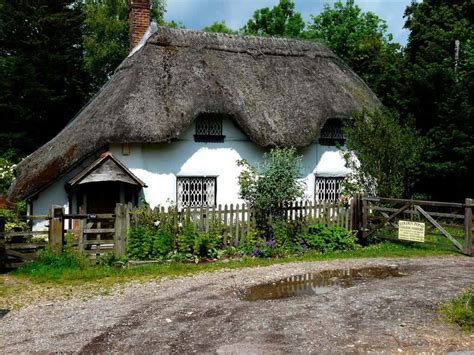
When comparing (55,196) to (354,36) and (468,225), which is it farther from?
(354,36)

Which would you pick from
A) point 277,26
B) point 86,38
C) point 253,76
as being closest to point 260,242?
point 253,76

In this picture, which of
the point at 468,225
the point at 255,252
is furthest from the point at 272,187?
the point at 468,225

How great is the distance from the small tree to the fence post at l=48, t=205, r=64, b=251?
497cm

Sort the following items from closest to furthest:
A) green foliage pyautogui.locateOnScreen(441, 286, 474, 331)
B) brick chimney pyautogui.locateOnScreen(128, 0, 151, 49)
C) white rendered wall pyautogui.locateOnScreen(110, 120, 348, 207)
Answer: green foliage pyautogui.locateOnScreen(441, 286, 474, 331) < white rendered wall pyautogui.locateOnScreen(110, 120, 348, 207) < brick chimney pyautogui.locateOnScreen(128, 0, 151, 49)

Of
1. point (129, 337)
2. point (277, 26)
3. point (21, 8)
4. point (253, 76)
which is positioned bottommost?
point (129, 337)

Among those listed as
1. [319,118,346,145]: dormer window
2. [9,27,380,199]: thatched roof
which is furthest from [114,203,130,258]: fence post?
[319,118,346,145]: dormer window

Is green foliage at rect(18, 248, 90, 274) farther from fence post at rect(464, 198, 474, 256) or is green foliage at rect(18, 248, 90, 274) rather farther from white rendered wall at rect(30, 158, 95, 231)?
fence post at rect(464, 198, 474, 256)

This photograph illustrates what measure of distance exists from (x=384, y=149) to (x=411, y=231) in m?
2.60

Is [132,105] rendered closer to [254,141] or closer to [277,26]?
[254,141]

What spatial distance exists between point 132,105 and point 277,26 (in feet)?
93.9

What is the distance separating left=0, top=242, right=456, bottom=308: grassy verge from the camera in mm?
9820

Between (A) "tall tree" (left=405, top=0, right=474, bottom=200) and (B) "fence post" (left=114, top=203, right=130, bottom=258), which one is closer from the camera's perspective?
(B) "fence post" (left=114, top=203, right=130, bottom=258)

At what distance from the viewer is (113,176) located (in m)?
15.2

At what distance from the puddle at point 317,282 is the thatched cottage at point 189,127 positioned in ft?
21.7
